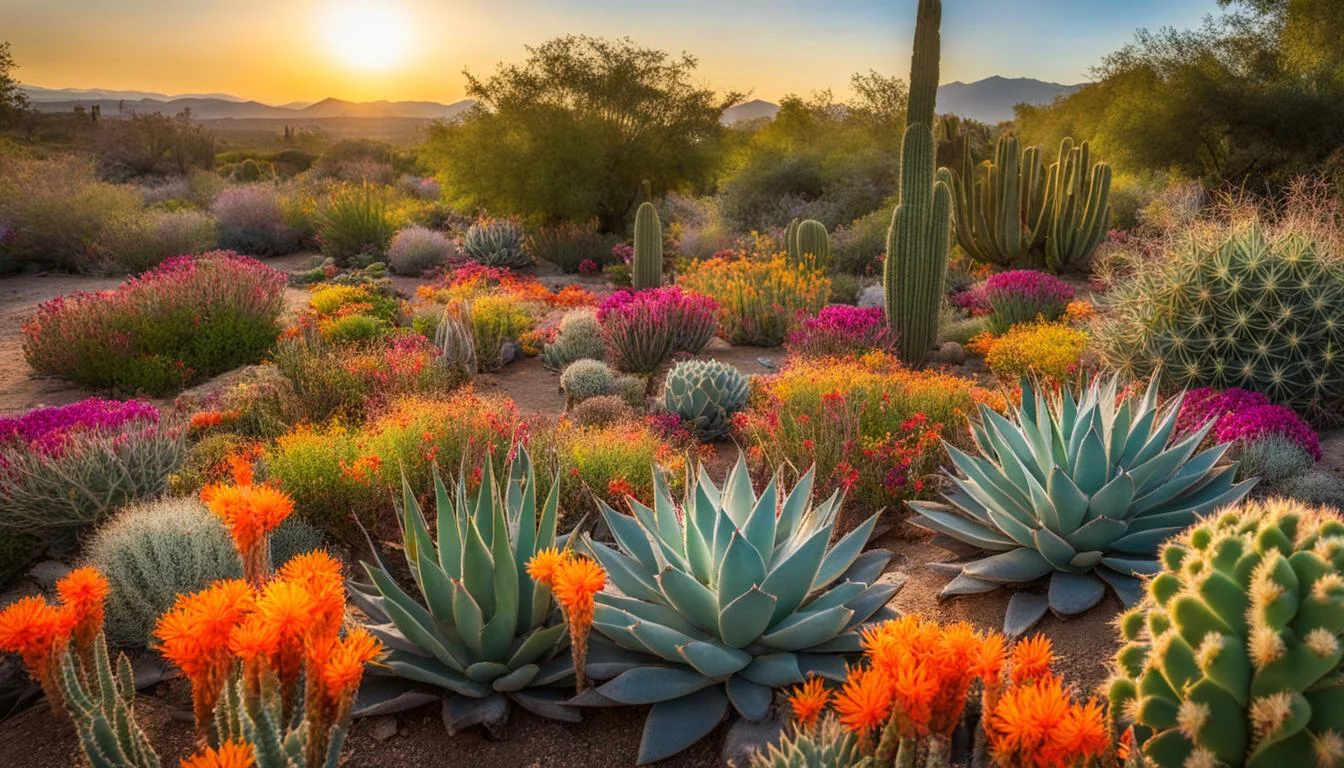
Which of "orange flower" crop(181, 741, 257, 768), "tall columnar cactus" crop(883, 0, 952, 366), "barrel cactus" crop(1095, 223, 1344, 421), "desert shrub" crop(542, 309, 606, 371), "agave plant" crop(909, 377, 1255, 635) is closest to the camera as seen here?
"orange flower" crop(181, 741, 257, 768)

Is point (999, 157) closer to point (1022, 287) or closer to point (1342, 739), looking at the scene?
point (1022, 287)

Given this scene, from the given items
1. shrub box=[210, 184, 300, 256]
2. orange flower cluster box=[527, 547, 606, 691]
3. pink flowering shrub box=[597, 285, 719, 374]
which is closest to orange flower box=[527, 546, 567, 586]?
orange flower cluster box=[527, 547, 606, 691]

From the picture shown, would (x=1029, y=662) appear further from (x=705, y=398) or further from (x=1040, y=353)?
(x=1040, y=353)

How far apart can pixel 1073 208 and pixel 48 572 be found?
14641 mm

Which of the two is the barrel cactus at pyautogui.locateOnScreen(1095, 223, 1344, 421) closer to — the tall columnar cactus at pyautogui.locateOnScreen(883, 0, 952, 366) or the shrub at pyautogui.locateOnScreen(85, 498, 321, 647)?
the tall columnar cactus at pyautogui.locateOnScreen(883, 0, 952, 366)

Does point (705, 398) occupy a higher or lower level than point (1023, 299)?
lower

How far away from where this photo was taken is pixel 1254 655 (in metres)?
1.78

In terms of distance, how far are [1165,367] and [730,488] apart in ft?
15.6

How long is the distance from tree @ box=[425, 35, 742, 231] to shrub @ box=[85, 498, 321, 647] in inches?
579

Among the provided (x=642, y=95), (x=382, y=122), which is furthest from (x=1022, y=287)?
(x=382, y=122)

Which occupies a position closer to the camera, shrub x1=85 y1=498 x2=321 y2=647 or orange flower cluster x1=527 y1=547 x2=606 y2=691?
orange flower cluster x1=527 y1=547 x2=606 y2=691

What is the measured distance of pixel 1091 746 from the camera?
5.33ft

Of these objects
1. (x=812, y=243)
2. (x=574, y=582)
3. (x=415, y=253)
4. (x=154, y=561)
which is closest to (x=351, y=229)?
(x=415, y=253)

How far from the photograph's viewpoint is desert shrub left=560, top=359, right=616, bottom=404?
7797 millimetres
